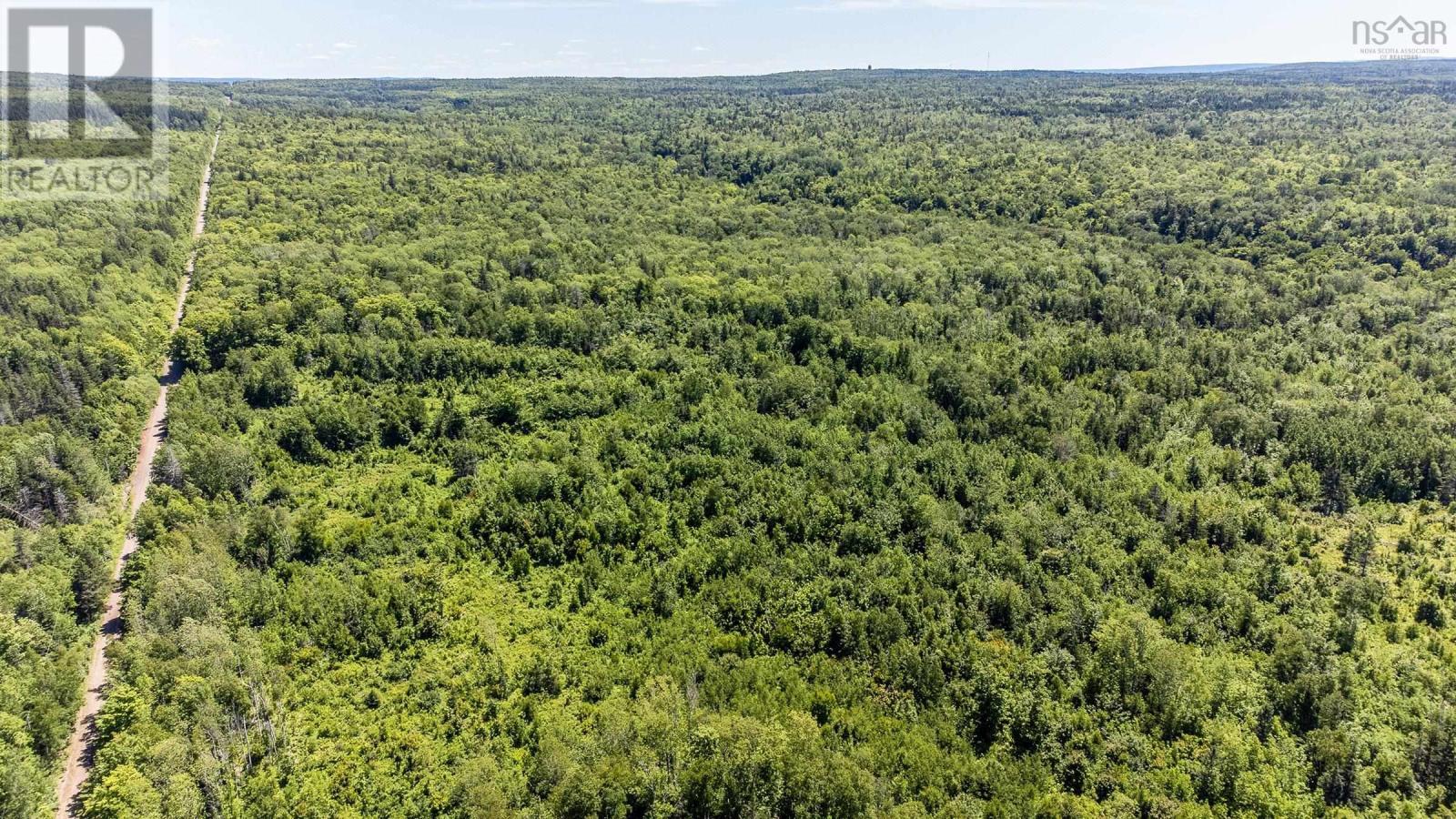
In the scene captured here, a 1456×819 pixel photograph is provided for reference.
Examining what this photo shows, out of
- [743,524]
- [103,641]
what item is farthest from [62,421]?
→ [743,524]

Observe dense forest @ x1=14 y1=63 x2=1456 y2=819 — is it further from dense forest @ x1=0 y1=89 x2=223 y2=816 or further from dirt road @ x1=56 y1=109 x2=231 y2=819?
dirt road @ x1=56 y1=109 x2=231 y2=819

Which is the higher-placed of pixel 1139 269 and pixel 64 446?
pixel 1139 269

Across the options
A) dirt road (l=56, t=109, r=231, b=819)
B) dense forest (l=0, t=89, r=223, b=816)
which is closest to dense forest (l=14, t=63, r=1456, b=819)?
dense forest (l=0, t=89, r=223, b=816)

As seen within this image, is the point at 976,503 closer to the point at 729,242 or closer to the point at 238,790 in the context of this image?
the point at 238,790

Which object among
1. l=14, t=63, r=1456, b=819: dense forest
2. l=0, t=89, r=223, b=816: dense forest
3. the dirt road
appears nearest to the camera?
the dirt road

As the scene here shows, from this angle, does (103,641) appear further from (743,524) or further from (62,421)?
(743,524)

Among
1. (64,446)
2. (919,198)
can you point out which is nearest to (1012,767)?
(64,446)
